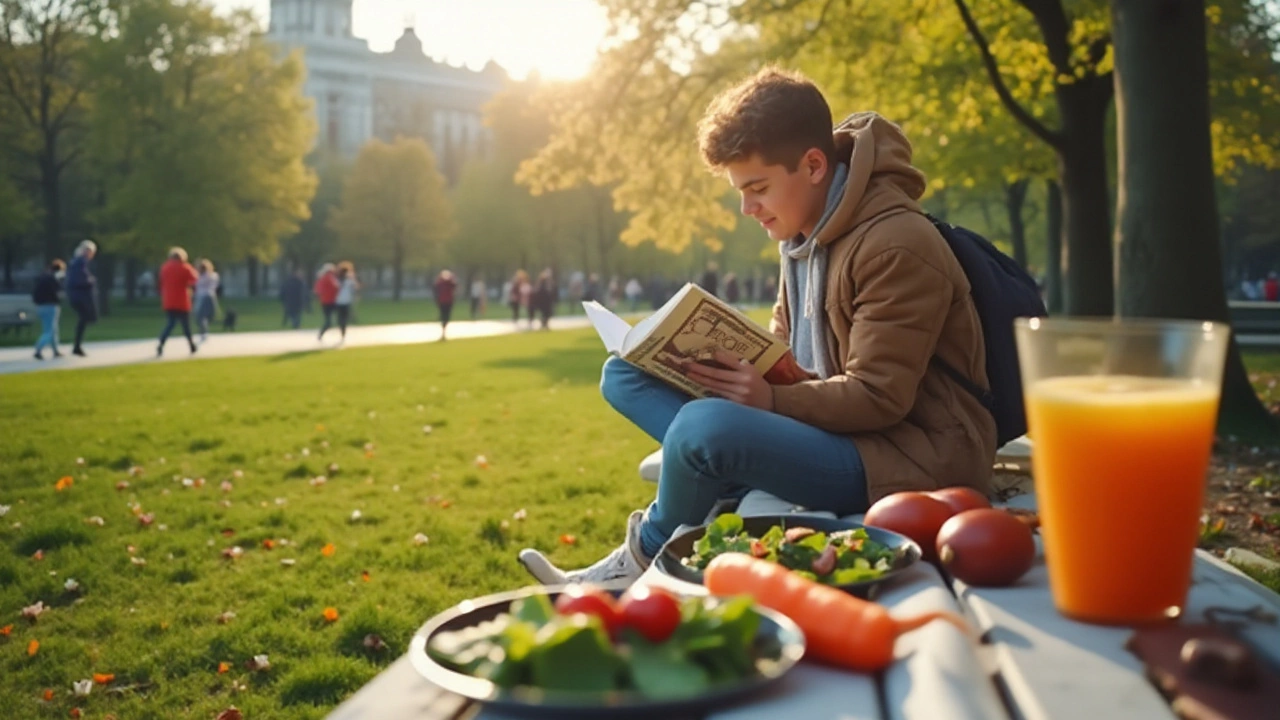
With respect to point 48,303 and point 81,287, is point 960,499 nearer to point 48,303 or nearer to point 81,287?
point 48,303

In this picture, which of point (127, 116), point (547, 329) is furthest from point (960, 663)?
point (127, 116)

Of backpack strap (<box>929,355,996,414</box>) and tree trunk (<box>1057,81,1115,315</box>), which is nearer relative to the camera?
backpack strap (<box>929,355,996,414</box>)

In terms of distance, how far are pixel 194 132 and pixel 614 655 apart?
42.7 m

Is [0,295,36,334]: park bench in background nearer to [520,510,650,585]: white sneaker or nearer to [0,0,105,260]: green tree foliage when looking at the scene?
[0,0,105,260]: green tree foliage

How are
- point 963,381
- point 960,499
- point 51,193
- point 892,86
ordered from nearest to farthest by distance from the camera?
point 960,499
point 963,381
point 892,86
point 51,193

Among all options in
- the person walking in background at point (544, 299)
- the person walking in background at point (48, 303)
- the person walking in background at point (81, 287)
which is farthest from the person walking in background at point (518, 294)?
the person walking in background at point (48, 303)

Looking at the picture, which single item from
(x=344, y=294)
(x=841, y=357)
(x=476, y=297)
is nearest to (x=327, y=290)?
(x=344, y=294)

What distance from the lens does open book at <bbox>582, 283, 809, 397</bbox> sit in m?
3.34

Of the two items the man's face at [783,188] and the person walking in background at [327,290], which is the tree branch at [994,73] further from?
the person walking in background at [327,290]

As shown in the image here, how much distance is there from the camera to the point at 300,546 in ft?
21.2

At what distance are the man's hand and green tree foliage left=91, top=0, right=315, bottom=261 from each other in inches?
1571

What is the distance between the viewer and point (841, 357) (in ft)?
12.1

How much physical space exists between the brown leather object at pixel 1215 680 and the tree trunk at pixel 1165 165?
26.2 ft

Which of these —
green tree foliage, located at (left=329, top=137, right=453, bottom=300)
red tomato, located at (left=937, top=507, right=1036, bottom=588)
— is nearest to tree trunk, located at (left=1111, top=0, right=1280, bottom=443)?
red tomato, located at (left=937, top=507, right=1036, bottom=588)
